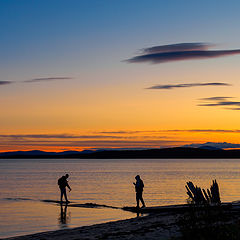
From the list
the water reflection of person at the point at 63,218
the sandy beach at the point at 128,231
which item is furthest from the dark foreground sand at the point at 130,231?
the water reflection of person at the point at 63,218

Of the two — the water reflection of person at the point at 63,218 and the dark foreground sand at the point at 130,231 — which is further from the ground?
the dark foreground sand at the point at 130,231

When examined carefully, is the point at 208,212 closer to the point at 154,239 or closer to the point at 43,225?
the point at 154,239

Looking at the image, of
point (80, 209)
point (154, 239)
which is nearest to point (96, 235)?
point (154, 239)

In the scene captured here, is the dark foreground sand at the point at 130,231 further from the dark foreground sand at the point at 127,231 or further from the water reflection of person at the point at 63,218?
the water reflection of person at the point at 63,218

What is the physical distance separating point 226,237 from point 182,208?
13320 mm

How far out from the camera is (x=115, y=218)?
81.5 ft

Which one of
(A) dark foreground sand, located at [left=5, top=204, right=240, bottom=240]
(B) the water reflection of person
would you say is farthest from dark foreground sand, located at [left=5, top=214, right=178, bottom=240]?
(B) the water reflection of person

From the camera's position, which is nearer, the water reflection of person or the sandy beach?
the sandy beach

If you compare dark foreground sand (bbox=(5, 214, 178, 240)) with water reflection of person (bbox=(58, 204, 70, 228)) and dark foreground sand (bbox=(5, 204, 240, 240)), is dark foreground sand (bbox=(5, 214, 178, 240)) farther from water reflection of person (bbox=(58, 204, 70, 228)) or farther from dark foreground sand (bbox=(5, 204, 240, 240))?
water reflection of person (bbox=(58, 204, 70, 228))

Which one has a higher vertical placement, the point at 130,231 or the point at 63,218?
the point at 130,231

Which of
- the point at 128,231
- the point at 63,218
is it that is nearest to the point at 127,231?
the point at 128,231

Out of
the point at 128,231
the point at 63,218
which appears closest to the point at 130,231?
the point at 128,231

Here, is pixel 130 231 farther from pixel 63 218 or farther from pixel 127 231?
pixel 63 218

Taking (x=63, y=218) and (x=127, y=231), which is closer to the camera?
(x=127, y=231)
